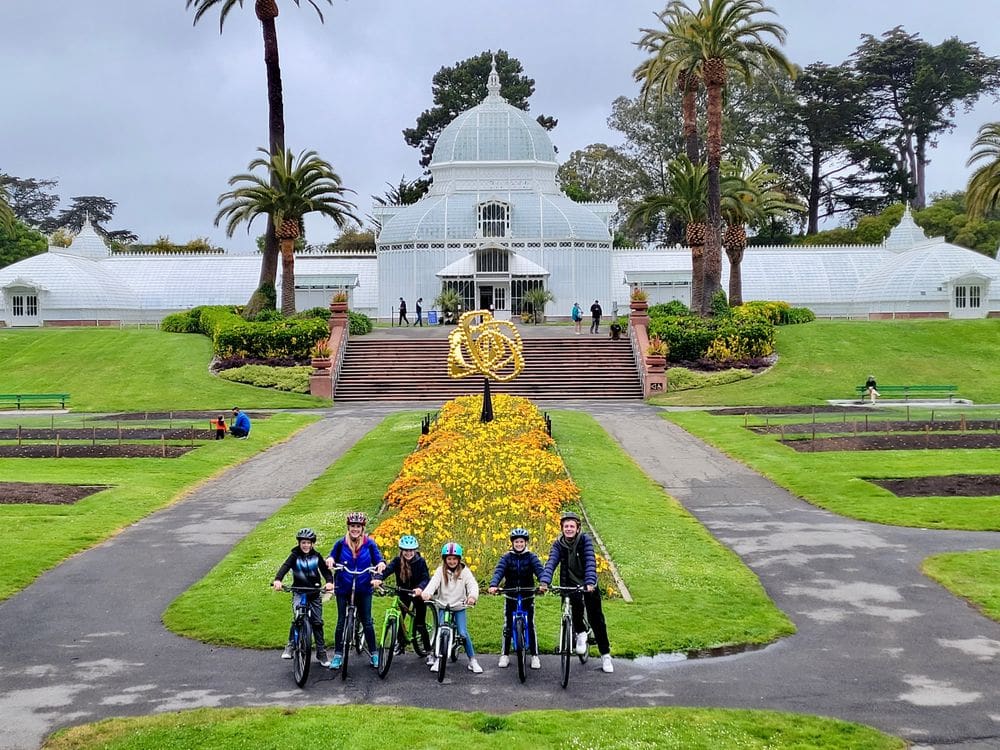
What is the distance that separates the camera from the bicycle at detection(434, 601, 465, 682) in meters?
10.8

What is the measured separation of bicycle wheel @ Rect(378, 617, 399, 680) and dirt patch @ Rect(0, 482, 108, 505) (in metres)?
11.7

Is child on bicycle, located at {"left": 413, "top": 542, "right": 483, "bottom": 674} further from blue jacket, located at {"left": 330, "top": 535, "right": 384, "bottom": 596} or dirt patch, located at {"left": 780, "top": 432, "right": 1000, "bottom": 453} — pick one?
dirt patch, located at {"left": 780, "top": 432, "right": 1000, "bottom": 453}

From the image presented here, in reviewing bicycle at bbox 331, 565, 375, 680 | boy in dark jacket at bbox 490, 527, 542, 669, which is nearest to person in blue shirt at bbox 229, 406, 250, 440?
bicycle at bbox 331, 565, 375, 680

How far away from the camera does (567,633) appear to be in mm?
10602

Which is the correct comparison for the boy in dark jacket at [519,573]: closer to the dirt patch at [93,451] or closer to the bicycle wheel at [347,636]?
the bicycle wheel at [347,636]

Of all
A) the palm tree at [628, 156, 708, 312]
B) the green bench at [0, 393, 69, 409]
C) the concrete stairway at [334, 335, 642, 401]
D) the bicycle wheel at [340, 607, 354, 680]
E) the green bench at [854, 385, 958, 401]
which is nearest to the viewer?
the bicycle wheel at [340, 607, 354, 680]

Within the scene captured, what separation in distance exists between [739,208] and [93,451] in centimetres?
3325

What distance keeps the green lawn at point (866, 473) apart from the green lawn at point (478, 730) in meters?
9.73

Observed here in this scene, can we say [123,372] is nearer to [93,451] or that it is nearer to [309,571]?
[93,451]

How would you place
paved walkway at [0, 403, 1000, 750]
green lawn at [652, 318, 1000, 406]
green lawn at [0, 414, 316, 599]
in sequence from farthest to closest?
green lawn at [652, 318, 1000, 406], green lawn at [0, 414, 316, 599], paved walkway at [0, 403, 1000, 750]

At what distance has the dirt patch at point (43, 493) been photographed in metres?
20.7

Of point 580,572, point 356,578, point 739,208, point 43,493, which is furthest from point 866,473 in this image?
point 739,208

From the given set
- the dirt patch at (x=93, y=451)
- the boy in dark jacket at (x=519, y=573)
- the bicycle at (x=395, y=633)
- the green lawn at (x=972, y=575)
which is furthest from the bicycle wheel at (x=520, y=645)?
the dirt patch at (x=93, y=451)

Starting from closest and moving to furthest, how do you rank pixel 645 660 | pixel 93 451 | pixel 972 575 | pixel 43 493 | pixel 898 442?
1. pixel 645 660
2. pixel 972 575
3. pixel 43 493
4. pixel 93 451
5. pixel 898 442
